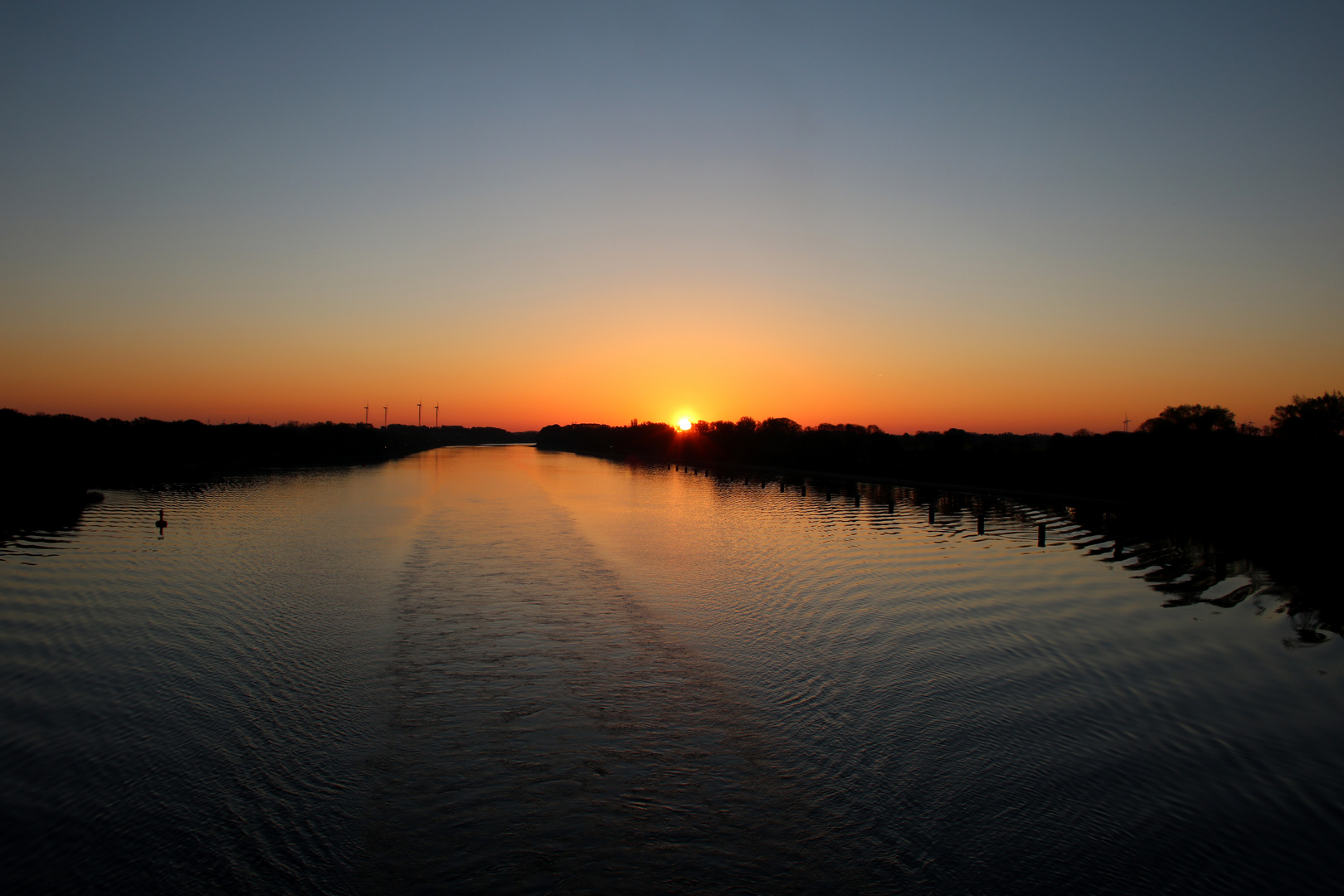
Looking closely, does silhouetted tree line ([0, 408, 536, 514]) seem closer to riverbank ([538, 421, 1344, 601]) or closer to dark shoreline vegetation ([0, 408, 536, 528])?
dark shoreline vegetation ([0, 408, 536, 528])

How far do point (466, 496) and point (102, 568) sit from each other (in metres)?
34.5

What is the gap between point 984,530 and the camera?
133 ft

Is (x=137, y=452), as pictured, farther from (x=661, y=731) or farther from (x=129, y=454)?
(x=661, y=731)

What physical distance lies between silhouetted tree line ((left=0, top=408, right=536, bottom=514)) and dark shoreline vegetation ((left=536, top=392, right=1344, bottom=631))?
65.6 meters

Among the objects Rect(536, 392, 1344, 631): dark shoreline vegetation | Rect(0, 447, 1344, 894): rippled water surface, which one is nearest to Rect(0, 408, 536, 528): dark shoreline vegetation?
Rect(0, 447, 1344, 894): rippled water surface

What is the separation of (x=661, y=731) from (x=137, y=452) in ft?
398

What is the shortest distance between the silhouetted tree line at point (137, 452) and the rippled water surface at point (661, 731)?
37.7 m

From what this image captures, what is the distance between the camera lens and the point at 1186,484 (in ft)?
171

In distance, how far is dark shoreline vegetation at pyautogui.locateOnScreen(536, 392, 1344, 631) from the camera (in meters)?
32.6

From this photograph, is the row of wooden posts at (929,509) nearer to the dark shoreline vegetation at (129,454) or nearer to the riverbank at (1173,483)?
the riverbank at (1173,483)

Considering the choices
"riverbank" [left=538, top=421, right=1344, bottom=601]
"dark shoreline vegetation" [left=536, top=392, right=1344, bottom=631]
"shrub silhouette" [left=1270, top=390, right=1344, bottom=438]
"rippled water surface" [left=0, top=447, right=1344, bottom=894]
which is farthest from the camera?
"shrub silhouette" [left=1270, top=390, right=1344, bottom=438]

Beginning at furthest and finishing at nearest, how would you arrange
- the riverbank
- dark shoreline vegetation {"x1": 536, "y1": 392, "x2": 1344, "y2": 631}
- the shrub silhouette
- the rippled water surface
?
the shrub silhouette, the riverbank, dark shoreline vegetation {"x1": 536, "y1": 392, "x2": 1344, "y2": 631}, the rippled water surface

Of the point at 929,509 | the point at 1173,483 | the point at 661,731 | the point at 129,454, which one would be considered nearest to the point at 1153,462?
the point at 1173,483

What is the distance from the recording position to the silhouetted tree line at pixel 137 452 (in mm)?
55594
